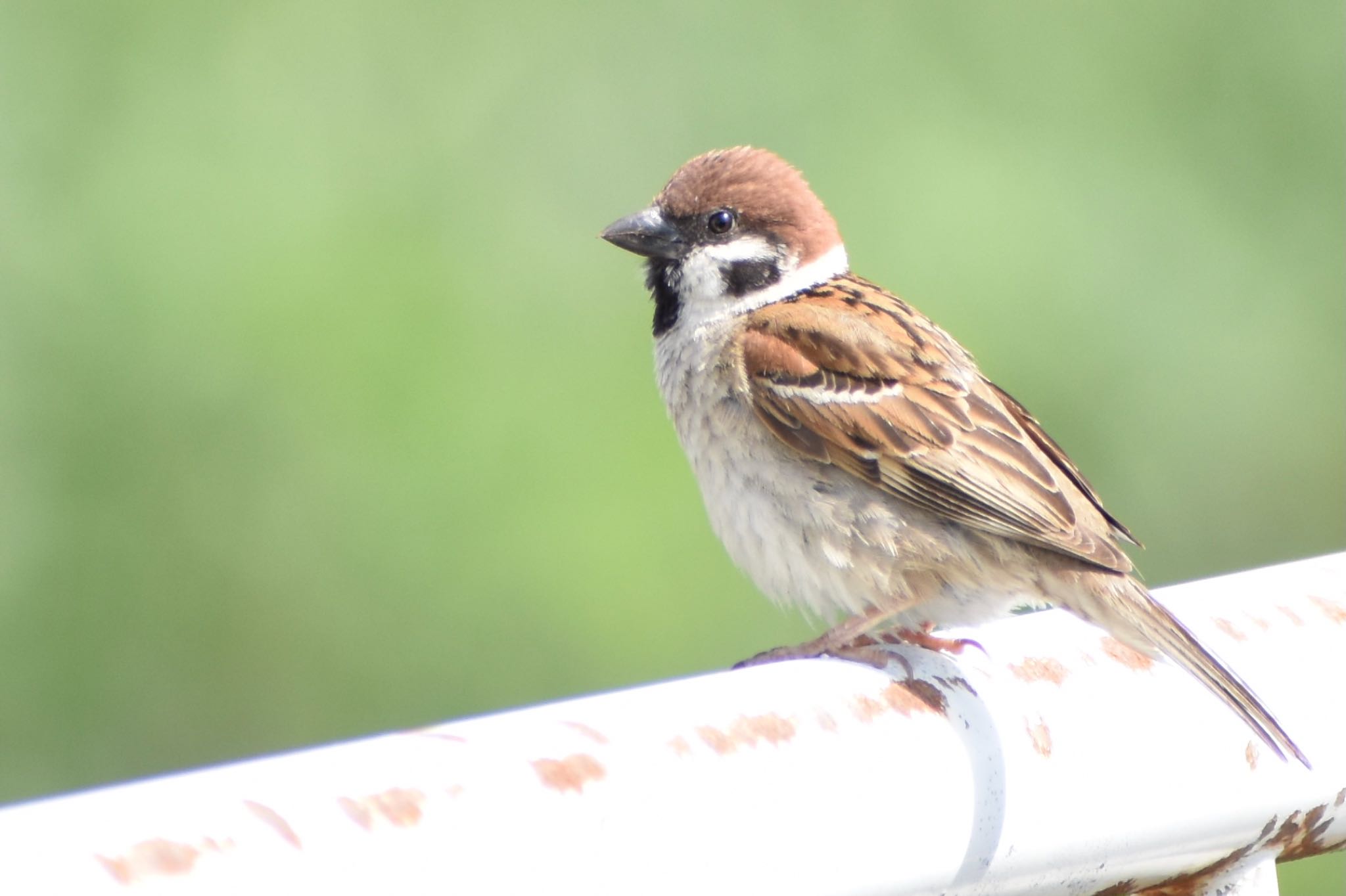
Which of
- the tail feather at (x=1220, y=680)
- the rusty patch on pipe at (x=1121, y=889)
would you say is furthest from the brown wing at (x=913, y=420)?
the rusty patch on pipe at (x=1121, y=889)

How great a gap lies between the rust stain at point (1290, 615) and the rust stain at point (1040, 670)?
0.83ft

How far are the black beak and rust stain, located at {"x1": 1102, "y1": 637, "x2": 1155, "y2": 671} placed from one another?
5.95ft

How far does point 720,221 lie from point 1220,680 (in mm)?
1951

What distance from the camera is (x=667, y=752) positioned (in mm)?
1461

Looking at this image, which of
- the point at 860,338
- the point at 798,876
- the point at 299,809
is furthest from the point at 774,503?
the point at 299,809

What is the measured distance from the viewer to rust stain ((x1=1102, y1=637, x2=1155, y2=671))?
1.81 m

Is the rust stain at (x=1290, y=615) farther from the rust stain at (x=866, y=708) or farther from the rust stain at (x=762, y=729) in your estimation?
the rust stain at (x=762, y=729)

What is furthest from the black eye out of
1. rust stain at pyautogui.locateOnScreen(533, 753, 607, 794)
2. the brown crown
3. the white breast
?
rust stain at pyautogui.locateOnScreen(533, 753, 607, 794)

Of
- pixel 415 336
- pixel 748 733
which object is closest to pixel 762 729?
pixel 748 733

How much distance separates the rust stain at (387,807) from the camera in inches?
51.7

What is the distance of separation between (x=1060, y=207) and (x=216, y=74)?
8.10 ft

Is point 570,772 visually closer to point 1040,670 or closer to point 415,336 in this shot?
point 1040,670

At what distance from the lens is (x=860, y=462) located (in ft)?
10.3

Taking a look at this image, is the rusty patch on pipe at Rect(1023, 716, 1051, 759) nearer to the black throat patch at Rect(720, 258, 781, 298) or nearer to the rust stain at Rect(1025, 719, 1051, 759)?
the rust stain at Rect(1025, 719, 1051, 759)
